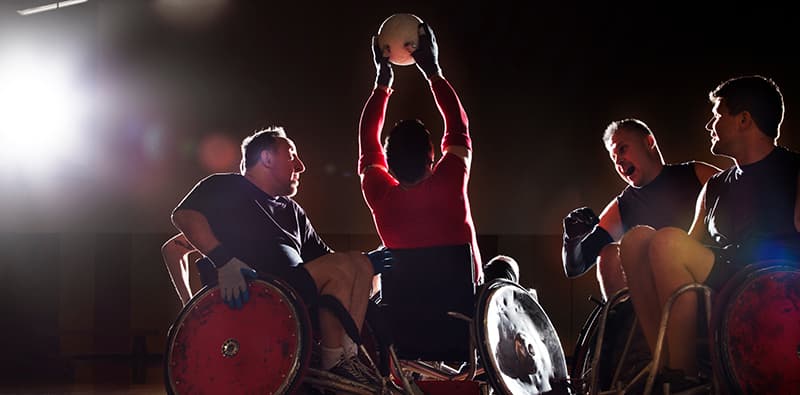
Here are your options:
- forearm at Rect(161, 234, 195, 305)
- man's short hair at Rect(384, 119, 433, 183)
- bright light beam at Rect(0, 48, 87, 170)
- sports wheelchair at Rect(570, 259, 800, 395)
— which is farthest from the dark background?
sports wheelchair at Rect(570, 259, 800, 395)

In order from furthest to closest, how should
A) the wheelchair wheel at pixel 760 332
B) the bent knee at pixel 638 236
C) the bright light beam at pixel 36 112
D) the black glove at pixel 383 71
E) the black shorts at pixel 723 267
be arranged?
the bright light beam at pixel 36 112
the black glove at pixel 383 71
the bent knee at pixel 638 236
the black shorts at pixel 723 267
the wheelchair wheel at pixel 760 332

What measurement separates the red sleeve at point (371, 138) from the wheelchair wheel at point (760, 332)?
106 centimetres

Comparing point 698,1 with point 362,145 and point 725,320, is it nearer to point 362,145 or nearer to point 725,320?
point 362,145

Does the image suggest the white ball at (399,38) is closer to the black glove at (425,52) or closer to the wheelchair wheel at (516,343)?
the black glove at (425,52)

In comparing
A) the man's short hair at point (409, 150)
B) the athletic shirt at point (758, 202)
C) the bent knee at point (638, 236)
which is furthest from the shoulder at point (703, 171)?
the man's short hair at point (409, 150)

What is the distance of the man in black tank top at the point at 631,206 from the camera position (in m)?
2.32

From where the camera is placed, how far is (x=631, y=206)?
8.07 ft

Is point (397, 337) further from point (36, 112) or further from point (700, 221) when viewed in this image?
point (36, 112)

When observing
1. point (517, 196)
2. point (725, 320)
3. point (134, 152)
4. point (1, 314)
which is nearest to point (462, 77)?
point (517, 196)

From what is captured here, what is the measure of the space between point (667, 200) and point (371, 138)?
92 centimetres

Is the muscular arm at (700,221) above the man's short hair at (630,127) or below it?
below

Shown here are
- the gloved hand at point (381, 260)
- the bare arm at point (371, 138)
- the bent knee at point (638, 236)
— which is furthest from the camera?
the bare arm at point (371, 138)

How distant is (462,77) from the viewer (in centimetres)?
563

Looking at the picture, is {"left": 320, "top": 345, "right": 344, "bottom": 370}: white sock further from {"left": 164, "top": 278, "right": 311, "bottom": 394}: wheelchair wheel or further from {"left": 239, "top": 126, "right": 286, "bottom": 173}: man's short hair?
{"left": 239, "top": 126, "right": 286, "bottom": 173}: man's short hair
